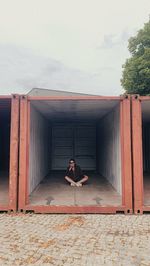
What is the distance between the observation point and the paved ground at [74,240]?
9.94 feet

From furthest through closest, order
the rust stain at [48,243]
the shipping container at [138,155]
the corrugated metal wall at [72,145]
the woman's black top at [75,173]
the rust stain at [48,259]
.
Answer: the corrugated metal wall at [72,145] → the woman's black top at [75,173] → the shipping container at [138,155] → the rust stain at [48,243] → the rust stain at [48,259]

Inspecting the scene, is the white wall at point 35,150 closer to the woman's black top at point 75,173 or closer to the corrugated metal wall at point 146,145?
the woman's black top at point 75,173

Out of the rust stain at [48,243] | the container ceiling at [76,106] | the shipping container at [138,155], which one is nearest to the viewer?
the rust stain at [48,243]

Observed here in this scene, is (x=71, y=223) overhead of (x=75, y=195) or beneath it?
beneath

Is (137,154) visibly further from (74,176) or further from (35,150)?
(35,150)

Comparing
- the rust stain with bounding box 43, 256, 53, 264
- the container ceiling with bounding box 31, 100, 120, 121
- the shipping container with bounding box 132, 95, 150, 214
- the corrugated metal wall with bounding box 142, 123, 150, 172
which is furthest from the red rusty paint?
the corrugated metal wall with bounding box 142, 123, 150, 172

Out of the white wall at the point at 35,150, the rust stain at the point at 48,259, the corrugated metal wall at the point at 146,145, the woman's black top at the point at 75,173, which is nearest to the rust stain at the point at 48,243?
the rust stain at the point at 48,259

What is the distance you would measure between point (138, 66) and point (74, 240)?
47.1ft

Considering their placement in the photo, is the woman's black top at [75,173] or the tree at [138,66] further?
the tree at [138,66]

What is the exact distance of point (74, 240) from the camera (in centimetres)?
363

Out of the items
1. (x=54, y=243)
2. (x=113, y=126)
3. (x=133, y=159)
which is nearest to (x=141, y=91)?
(x=113, y=126)

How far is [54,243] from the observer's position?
3518 mm

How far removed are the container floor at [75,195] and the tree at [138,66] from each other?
394 inches

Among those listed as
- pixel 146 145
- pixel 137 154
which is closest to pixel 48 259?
pixel 137 154
